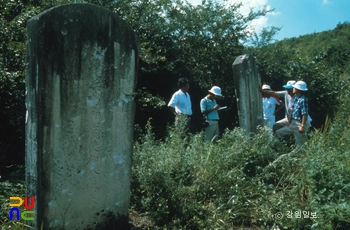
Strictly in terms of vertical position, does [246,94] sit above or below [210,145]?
above

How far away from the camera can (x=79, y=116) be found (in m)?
3.58

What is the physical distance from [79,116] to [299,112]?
4.35 m

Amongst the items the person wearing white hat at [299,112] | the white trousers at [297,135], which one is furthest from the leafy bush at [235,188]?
the white trousers at [297,135]

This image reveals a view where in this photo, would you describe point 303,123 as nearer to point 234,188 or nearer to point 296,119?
point 296,119

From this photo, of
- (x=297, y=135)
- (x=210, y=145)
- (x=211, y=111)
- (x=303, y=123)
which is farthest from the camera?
(x=211, y=111)

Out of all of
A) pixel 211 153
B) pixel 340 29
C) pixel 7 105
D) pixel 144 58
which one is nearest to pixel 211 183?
pixel 211 153

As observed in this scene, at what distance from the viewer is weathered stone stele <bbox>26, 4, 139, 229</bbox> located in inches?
132

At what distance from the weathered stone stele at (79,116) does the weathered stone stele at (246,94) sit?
363cm

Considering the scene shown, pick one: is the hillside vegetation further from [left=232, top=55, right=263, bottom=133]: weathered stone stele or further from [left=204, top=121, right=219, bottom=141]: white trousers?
[left=204, top=121, right=219, bottom=141]: white trousers

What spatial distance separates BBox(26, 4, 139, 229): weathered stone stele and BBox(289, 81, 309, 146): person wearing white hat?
3616 mm

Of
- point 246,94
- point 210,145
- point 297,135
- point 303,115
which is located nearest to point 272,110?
point 246,94

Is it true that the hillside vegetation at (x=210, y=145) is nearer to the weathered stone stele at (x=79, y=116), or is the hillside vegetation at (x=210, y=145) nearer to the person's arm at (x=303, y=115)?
→ the person's arm at (x=303, y=115)

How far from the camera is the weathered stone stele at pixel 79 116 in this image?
3.36 metres

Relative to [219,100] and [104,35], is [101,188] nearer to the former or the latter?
[104,35]
